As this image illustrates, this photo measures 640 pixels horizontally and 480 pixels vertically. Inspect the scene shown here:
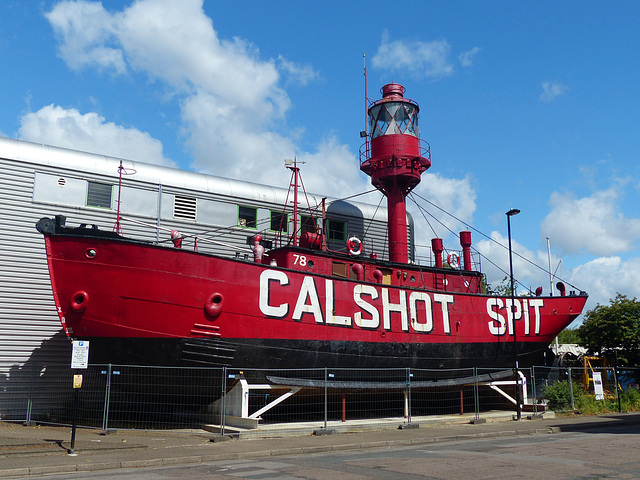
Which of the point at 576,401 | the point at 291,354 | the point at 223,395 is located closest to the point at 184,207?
the point at 291,354

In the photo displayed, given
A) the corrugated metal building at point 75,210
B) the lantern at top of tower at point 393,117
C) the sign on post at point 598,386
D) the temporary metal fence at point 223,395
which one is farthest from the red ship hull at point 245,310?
the lantern at top of tower at point 393,117

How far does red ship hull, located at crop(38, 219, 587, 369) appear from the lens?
16609mm

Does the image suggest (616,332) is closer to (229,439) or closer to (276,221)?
(276,221)

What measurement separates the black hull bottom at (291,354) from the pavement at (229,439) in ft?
6.58

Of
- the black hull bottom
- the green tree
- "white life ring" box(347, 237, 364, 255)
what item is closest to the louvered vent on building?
"white life ring" box(347, 237, 364, 255)

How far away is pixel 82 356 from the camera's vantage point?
13172 mm

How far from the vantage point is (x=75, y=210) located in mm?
21016

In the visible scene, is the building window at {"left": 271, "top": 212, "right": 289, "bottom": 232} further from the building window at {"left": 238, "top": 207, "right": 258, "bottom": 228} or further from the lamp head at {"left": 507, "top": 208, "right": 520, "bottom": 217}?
the lamp head at {"left": 507, "top": 208, "right": 520, "bottom": 217}

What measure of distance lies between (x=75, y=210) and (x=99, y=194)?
3.72 feet

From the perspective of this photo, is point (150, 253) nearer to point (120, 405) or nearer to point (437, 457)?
point (120, 405)

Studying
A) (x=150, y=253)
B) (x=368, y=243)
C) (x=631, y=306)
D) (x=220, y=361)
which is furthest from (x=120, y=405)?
(x=631, y=306)

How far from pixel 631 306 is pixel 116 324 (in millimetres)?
27263

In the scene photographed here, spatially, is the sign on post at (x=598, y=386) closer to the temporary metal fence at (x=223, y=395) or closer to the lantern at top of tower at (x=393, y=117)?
the temporary metal fence at (x=223, y=395)

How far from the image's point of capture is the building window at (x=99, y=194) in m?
21.5
